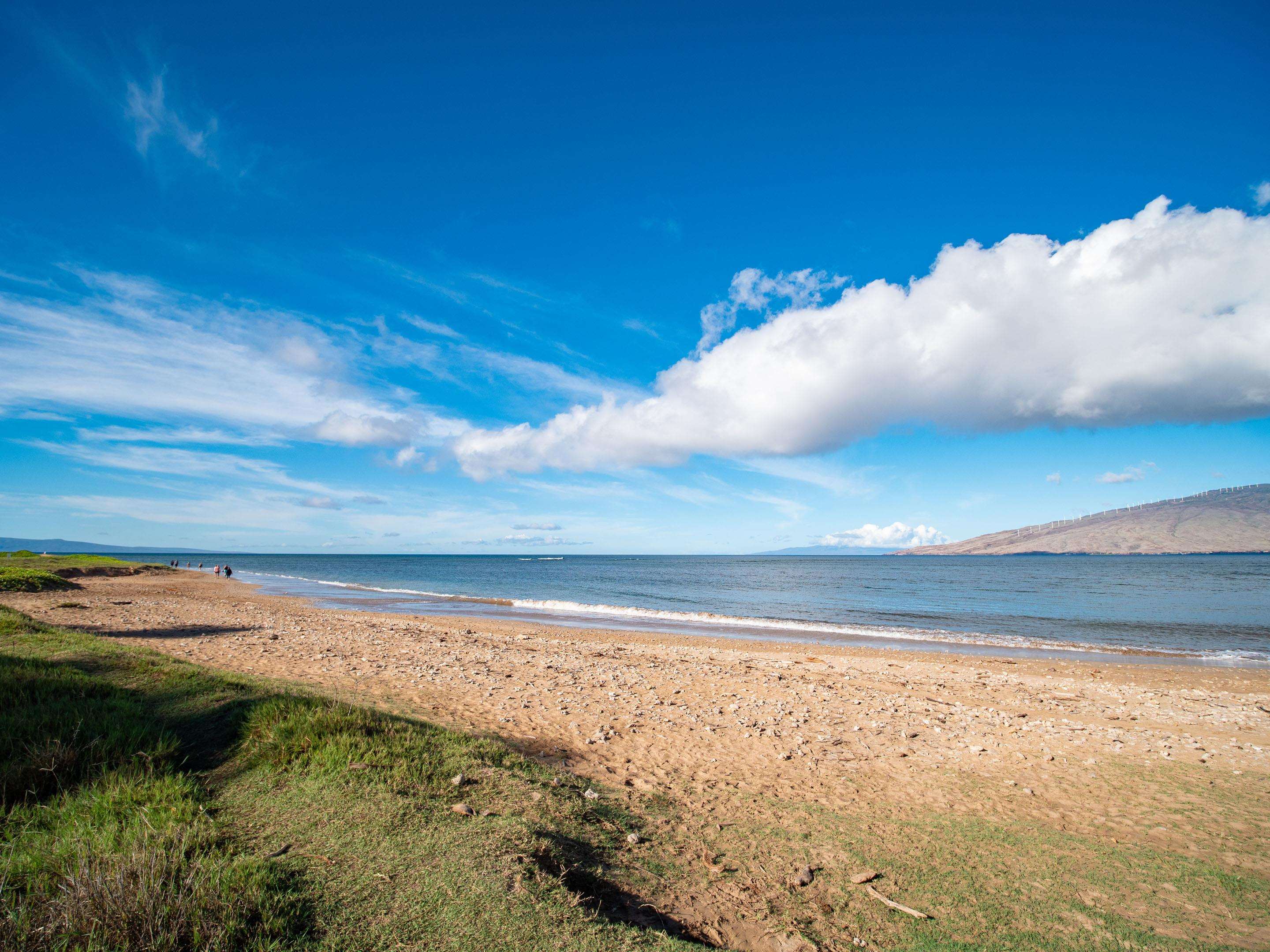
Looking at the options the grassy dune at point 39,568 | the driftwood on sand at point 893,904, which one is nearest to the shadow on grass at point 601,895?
the driftwood on sand at point 893,904

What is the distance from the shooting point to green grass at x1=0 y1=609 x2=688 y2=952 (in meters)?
3.44

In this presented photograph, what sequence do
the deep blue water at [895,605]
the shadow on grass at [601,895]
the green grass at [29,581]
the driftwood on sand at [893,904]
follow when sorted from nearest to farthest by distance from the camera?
the shadow on grass at [601,895]
the driftwood on sand at [893,904]
the deep blue water at [895,605]
the green grass at [29,581]

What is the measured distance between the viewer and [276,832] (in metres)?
4.82

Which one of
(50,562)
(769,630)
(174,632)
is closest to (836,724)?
(769,630)

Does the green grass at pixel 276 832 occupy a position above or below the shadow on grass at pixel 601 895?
above

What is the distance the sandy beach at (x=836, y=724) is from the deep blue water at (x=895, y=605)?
21.8ft

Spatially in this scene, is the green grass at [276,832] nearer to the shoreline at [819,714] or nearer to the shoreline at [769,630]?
the shoreline at [819,714]

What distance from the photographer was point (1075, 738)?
1128 centimetres

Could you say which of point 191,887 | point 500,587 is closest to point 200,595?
→ point 500,587

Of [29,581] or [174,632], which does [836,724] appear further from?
[29,581]

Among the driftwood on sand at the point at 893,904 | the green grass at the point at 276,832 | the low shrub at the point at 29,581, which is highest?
the green grass at the point at 276,832

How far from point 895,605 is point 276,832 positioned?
154 feet

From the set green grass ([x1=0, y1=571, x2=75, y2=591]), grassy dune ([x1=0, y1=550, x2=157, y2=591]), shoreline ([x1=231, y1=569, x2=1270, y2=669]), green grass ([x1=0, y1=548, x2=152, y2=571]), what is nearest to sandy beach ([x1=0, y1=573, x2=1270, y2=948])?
shoreline ([x1=231, y1=569, x2=1270, y2=669])

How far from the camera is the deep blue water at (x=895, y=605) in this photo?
94.3 ft
